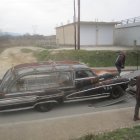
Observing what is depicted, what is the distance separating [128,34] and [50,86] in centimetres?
3379

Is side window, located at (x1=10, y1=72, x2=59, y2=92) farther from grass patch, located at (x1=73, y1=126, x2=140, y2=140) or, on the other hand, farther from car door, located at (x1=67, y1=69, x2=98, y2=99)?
grass patch, located at (x1=73, y1=126, x2=140, y2=140)

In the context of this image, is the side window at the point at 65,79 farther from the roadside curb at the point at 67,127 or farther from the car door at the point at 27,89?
the roadside curb at the point at 67,127

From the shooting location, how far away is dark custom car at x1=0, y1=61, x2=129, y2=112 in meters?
10.8

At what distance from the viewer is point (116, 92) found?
12.2 meters

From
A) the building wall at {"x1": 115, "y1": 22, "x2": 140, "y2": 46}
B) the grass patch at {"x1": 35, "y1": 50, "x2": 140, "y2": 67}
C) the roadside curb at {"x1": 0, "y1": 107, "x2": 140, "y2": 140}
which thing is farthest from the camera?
Answer: the building wall at {"x1": 115, "y1": 22, "x2": 140, "y2": 46}

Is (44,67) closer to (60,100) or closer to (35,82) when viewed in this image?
(35,82)

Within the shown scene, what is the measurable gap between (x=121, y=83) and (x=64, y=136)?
4.99 meters

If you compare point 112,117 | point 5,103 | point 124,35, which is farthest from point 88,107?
point 124,35

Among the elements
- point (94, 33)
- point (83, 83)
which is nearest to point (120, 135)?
point (83, 83)

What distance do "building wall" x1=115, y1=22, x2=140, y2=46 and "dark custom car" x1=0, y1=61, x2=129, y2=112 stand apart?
29388mm

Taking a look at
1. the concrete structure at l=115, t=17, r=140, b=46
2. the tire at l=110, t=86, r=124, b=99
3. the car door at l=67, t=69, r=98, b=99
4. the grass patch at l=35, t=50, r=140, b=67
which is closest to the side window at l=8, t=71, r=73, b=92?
the car door at l=67, t=69, r=98, b=99

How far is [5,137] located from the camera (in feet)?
26.1

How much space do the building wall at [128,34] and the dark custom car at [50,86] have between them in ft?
96.4

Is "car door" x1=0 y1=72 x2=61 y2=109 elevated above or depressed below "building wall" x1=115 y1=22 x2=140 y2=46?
below
